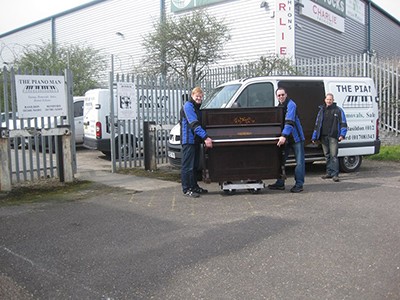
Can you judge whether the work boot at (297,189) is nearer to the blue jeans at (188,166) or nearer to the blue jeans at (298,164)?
the blue jeans at (298,164)

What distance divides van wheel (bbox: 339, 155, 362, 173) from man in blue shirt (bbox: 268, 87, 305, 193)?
2.56 m

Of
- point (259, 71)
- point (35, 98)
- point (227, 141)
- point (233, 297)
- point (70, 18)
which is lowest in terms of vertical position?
point (233, 297)

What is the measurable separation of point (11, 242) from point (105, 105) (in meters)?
7.99

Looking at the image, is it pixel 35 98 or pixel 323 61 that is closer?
pixel 35 98

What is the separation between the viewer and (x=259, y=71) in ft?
53.6

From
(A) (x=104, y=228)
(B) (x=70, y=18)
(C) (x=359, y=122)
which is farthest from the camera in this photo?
(B) (x=70, y=18)

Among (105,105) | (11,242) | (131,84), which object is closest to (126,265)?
(11,242)

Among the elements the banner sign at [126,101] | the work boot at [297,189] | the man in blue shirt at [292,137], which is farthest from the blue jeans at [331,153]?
the banner sign at [126,101]

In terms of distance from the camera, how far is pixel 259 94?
30.9ft

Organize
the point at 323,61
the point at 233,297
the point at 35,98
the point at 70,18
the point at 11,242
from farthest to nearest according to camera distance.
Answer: the point at 70,18 < the point at 323,61 < the point at 35,98 < the point at 11,242 < the point at 233,297

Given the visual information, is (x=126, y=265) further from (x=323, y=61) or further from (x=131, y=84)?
(x=323, y=61)

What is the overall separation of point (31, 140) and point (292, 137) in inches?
200

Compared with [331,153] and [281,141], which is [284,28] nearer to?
[331,153]

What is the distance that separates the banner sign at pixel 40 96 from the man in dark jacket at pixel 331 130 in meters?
5.26
